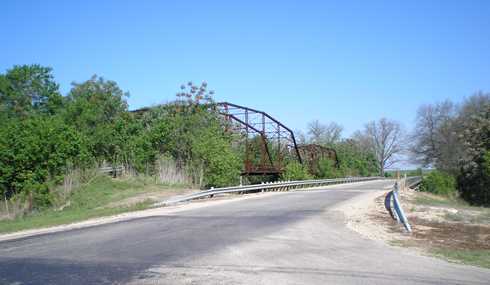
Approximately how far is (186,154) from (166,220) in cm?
1755

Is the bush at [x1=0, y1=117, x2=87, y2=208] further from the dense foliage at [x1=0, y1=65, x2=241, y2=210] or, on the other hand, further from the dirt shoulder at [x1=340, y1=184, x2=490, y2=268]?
the dirt shoulder at [x1=340, y1=184, x2=490, y2=268]

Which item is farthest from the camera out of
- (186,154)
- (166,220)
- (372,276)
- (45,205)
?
(186,154)

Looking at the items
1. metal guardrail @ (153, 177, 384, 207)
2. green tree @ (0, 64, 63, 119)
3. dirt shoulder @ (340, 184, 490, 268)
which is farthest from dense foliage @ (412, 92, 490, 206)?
green tree @ (0, 64, 63, 119)

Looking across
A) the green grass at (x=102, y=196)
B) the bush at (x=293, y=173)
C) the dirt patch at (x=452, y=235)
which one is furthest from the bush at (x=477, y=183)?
the green grass at (x=102, y=196)

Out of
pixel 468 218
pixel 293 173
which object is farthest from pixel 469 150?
pixel 468 218

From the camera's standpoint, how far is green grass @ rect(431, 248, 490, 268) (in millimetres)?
8562

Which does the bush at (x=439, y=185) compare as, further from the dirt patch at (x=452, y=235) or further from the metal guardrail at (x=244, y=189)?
the dirt patch at (x=452, y=235)

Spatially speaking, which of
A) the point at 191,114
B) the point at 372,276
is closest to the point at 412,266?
the point at 372,276

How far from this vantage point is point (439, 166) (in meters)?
58.1

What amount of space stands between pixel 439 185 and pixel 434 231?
1350 inches

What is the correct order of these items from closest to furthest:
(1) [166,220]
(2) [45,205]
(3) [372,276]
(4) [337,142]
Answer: (3) [372,276] < (1) [166,220] < (2) [45,205] < (4) [337,142]

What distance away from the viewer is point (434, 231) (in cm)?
1259

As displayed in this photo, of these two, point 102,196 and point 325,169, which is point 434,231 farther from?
point 325,169

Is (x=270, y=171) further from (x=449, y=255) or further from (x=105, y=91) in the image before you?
(x=449, y=255)
